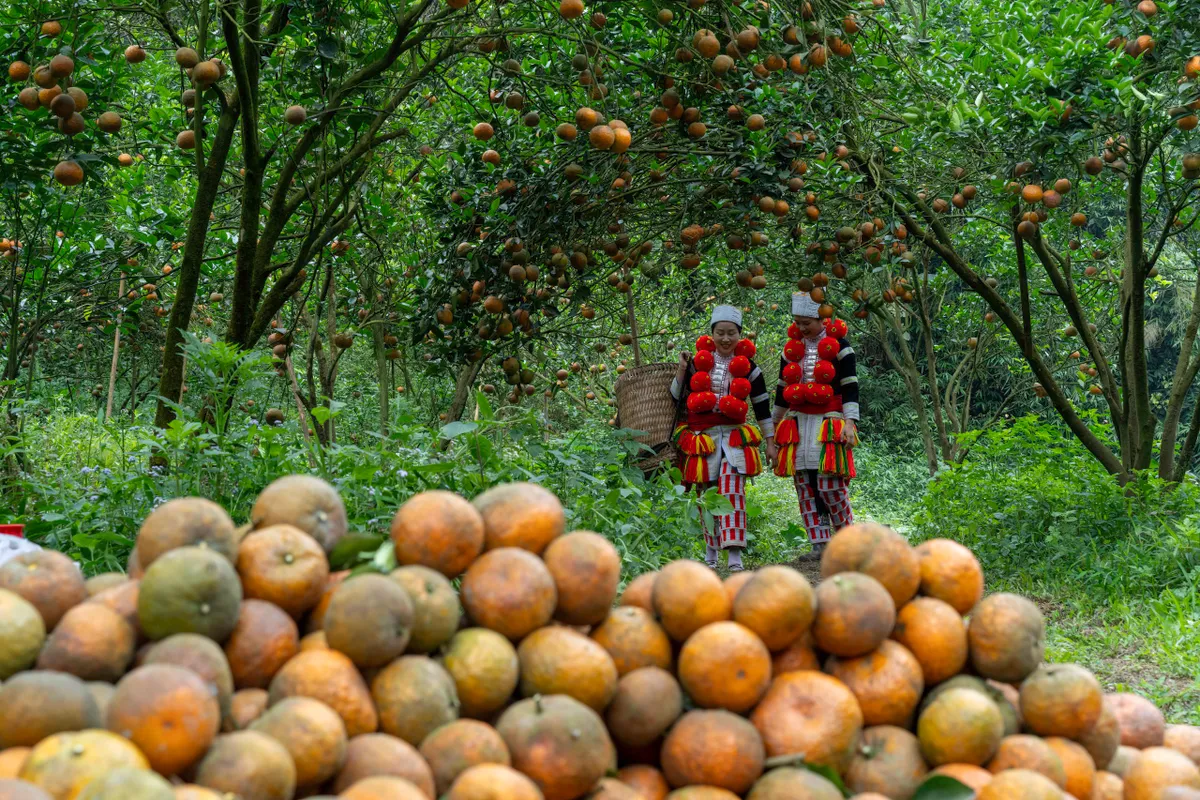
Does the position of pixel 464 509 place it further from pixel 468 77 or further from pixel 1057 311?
pixel 1057 311

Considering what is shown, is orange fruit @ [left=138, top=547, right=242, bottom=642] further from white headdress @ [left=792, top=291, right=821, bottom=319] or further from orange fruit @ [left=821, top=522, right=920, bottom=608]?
white headdress @ [left=792, top=291, right=821, bottom=319]

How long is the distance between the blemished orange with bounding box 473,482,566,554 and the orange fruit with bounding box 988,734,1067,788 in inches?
34.4

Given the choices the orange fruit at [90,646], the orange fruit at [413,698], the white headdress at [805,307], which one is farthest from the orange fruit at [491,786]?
the white headdress at [805,307]

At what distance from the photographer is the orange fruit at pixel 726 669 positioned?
180cm

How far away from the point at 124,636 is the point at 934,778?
1.34 metres

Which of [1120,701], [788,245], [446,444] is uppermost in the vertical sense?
[788,245]

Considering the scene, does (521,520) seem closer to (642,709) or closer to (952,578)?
(642,709)

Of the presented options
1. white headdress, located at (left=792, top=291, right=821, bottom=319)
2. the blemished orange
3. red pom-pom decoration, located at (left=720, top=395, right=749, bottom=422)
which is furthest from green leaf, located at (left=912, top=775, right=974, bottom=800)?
white headdress, located at (left=792, top=291, right=821, bottom=319)

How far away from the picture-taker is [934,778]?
1739 millimetres

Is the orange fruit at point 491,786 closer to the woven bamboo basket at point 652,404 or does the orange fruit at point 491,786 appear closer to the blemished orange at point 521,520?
the blemished orange at point 521,520

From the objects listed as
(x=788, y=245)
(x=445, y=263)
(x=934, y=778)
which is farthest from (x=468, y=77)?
(x=934, y=778)

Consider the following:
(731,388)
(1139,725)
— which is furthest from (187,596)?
(731,388)

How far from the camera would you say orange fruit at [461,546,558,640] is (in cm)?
181

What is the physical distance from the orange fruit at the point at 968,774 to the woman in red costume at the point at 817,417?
5.06 metres
